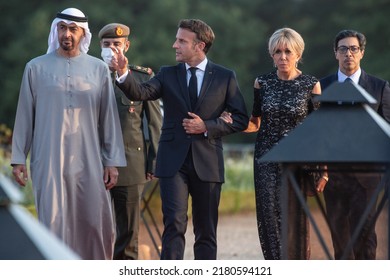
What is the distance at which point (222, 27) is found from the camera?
141 ft

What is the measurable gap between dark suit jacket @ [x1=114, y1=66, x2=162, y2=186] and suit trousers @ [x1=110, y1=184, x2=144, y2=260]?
87mm

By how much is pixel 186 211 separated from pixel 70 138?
0.86 metres

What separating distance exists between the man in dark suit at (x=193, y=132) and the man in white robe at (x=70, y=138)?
0.29 metres

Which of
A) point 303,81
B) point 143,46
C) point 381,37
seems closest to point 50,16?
point 143,46

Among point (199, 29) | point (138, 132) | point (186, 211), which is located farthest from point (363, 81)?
point (138, 132)

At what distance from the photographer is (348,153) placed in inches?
185

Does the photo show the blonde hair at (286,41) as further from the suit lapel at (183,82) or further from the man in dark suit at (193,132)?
the suit lapel at (183,82)

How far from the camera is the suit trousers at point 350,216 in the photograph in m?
5.05

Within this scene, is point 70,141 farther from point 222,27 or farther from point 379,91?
point 222,27

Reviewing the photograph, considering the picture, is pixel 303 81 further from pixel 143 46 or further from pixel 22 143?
pixel 143 46

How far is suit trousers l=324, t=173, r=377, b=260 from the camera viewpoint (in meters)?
5.05

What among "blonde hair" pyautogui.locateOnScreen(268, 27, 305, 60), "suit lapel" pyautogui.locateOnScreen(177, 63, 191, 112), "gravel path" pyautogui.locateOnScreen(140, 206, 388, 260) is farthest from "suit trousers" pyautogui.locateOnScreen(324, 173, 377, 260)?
"blonde hair" pyautogui.locateOnScreen(268, 27, 305, 60)

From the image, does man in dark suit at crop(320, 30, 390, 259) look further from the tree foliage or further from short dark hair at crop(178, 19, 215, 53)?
the tree foliage

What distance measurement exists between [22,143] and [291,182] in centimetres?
301
